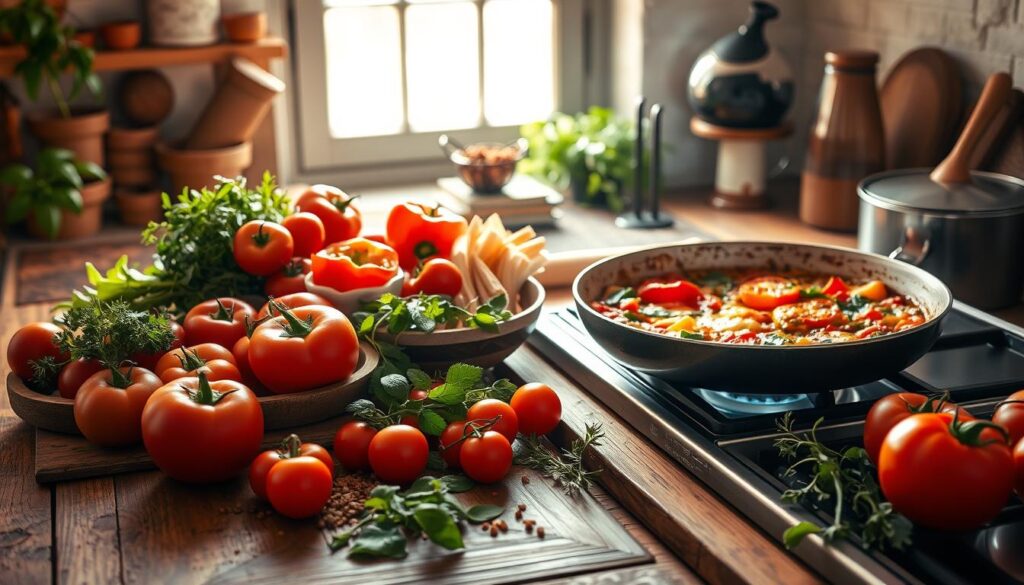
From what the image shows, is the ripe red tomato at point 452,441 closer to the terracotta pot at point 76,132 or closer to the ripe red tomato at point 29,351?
the ripe red tomato at point 29,351

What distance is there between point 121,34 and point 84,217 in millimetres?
370

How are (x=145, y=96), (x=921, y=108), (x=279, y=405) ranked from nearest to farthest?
(x=279, y=405) → (x=921, y=108) → (x=145, y=96)

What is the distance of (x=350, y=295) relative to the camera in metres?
1.54

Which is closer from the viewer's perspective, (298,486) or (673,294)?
(298,486)

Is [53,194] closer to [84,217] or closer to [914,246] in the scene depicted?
[84,217]

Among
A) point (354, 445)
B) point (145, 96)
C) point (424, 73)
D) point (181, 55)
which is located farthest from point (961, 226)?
point (145, 96)

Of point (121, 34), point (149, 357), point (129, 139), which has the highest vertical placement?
point (121, 34)

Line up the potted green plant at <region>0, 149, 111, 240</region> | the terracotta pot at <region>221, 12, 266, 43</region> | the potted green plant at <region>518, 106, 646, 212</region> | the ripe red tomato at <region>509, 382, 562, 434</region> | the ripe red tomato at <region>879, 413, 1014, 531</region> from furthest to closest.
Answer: the potted green plant at <region>518, 106, 646, 212</region> < the terracotta pot at <region>221, 12, 266, 43</region> < the potted green plant at <region>0, 149, 111, 240</region> < the ripe red tomato at <region>509, 382, 562, 434</region> < the ripe red tomato at <region>879, 413, 1014, 531</region>

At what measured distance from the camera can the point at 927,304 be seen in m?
1.50

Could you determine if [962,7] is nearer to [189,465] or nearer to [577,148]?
[577,148]

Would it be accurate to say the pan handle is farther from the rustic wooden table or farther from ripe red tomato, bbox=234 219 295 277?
ripe red tomato, bbox=234 219 295 277

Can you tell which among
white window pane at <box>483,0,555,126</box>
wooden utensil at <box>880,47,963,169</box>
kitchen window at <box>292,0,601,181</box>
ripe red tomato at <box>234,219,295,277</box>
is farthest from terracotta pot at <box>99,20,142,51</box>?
wooden utensil at <box>880,47,963,169</box>

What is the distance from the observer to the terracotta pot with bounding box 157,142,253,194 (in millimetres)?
2494

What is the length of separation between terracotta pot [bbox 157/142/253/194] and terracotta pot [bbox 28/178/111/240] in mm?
127
